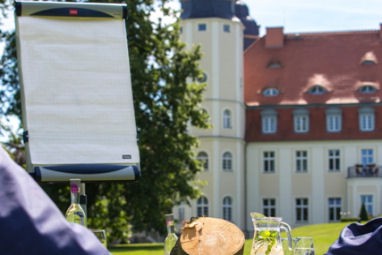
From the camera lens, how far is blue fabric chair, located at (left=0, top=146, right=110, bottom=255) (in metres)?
1.92

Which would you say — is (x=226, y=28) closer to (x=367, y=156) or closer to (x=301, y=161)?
(x=301, y=161)

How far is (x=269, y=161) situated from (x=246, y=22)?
17148mm

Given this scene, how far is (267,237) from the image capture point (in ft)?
14.8

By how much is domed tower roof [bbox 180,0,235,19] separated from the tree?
21.7 meters

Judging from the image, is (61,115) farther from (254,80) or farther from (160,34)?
(254,80)

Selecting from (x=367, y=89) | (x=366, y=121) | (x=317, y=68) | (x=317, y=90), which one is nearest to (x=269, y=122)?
(x=317, y=90)

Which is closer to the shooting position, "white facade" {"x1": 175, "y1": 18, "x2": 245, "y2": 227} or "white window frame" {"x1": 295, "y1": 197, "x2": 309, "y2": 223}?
"white facade" {"x1": 175, "y1": 18, "x2": 245, "y2": 227}

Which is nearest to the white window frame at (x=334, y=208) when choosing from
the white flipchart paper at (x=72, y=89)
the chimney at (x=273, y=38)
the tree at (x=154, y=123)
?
the chimney at (x=273, y=38)

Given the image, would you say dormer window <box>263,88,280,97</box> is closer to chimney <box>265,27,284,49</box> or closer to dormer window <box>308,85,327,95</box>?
dormer window <box>308,85,327,95</box>

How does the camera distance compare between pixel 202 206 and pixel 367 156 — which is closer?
pixel 202 206

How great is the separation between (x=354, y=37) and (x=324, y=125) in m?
5.82

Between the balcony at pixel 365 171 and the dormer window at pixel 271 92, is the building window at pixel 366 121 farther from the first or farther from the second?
the dormer window at pixel 271 92

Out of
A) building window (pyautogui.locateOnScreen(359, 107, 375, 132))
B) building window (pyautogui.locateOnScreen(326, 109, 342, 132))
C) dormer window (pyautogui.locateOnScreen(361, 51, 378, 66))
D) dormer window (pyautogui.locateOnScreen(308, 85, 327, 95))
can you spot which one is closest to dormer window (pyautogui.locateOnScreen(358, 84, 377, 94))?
building window (pyautogui.locateOnScreen(359, 107, 375, 132))

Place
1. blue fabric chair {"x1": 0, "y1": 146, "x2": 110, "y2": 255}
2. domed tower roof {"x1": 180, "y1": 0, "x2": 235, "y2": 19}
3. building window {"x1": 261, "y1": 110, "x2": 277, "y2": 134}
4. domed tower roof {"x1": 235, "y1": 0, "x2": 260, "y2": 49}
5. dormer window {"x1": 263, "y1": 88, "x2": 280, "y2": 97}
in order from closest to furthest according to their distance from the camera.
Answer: blue fabric chair {"x1": 0, "y1": 146, "x2": 110, "y2": 255} → domed tower roof {"x1": 180, "y1": 0, "x2": 235, "y2": 19} → building window {"x1": 261, "y1": 110, "x2": 277, "y2": 134} → dormer window {"x1": 263, "y1": 88, "x2": 280, "y2": 97} → domed tower roof {"x1": 235, "y1": 0, "x2": 260, "y2": 49}
